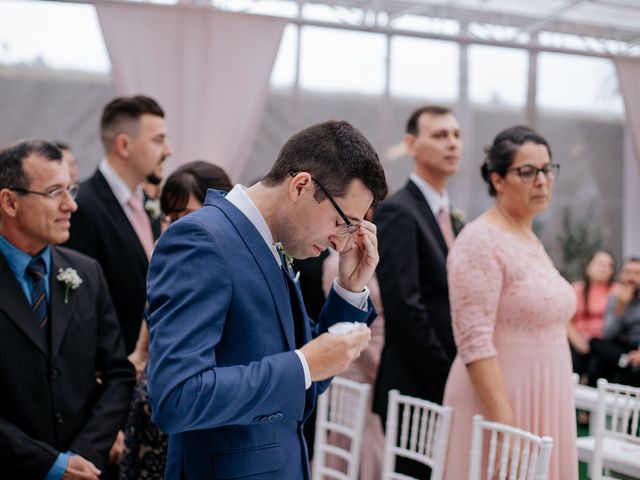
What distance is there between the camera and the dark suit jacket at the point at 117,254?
3.05 meters

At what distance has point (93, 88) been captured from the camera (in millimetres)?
7000

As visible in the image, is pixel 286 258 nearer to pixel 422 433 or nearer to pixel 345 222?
pixel 345 222

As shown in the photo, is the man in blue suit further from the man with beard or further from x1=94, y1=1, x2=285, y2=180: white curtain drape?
x1=94, y1=1, x2=285, y2=180: white curtain drape

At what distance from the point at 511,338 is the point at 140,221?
1664mm

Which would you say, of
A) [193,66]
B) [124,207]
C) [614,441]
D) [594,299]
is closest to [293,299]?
[124,207]

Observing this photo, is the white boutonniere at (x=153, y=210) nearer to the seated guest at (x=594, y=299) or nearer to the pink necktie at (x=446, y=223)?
the pink necktie at (x=446, y=223)

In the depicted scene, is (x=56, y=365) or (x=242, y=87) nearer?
(x=56, y=365)

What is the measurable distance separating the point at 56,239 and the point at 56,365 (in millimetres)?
381

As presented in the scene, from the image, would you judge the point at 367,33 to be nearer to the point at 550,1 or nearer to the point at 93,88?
the point at 550,1

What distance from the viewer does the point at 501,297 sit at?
8.21ft

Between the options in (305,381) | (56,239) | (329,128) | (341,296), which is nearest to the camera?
(305,381)

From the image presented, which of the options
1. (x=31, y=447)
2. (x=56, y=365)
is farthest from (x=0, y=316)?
(x=31, y=447)

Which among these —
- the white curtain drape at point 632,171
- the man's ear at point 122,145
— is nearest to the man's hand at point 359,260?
the man's ear at point 122,145

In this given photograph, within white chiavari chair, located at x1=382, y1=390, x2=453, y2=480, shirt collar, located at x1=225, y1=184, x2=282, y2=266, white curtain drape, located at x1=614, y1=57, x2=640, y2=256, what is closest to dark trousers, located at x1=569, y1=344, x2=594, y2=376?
white curtain drape, located at x1=614, y1=57, x2=640, y2=256
